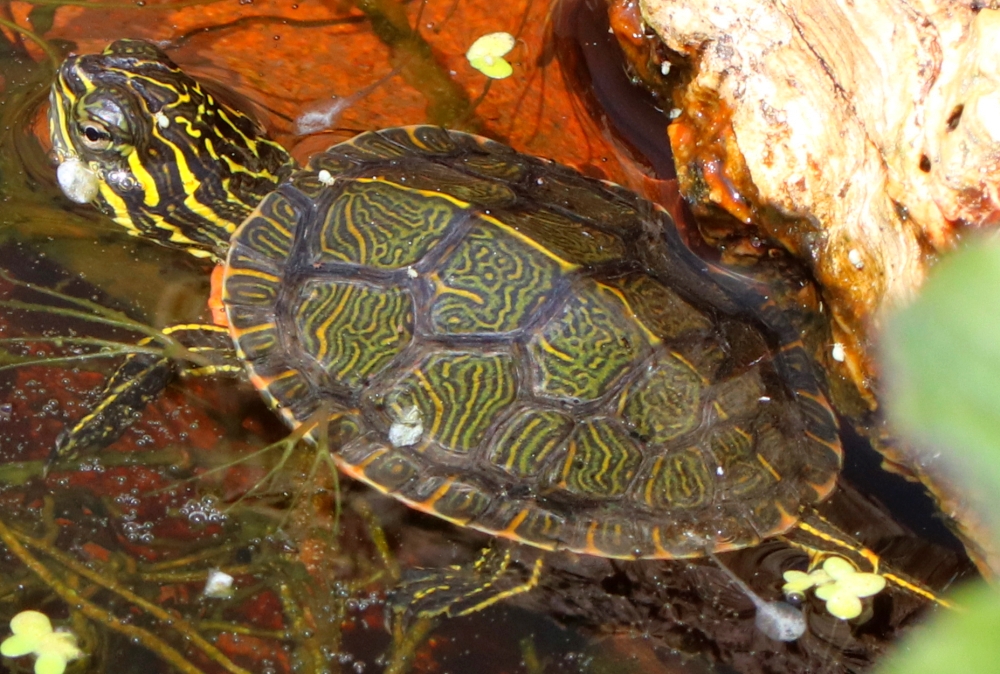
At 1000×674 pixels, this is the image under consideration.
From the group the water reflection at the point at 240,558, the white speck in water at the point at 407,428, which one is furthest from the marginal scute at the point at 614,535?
the white speck in water at the point at 407,428

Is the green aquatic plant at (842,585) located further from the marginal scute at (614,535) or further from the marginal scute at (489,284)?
the marginal scute at (489,284)

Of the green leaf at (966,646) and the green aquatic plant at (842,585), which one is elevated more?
the green leaf at (966,646)

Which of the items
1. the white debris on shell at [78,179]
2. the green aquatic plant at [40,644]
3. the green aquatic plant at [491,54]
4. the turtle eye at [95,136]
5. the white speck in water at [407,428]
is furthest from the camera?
the green aquatic plant at [491,54]

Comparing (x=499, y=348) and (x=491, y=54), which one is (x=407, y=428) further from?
(x=491, y=54)

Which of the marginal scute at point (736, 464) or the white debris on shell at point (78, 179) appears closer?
the marginal scute at point (736, 464)

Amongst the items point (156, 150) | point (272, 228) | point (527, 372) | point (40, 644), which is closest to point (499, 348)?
point (527, 372)

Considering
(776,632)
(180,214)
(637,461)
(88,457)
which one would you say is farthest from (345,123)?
(776,632)

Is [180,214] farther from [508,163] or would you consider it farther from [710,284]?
[710,284]

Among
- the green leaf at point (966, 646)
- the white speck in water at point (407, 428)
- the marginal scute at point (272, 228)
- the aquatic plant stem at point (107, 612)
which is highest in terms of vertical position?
the green leaf at point (966, 646)
